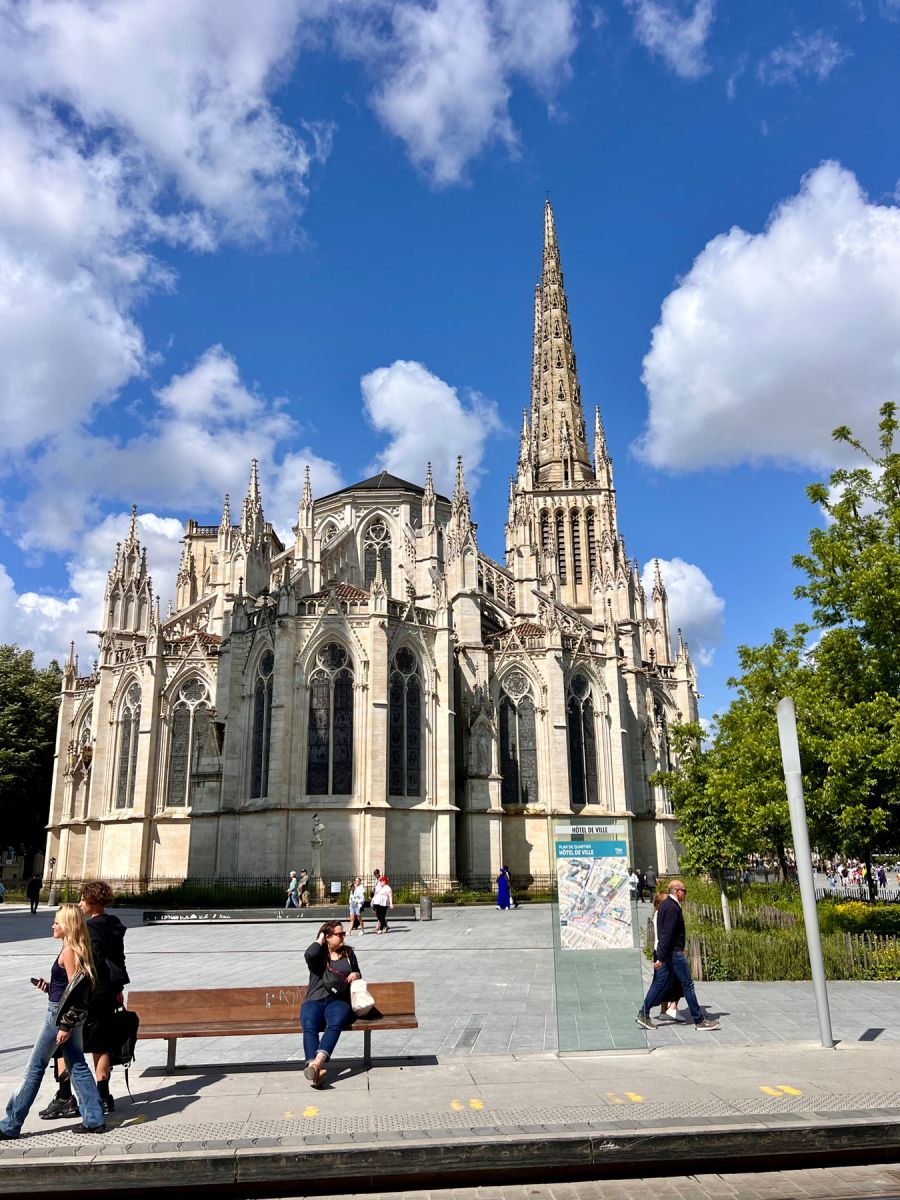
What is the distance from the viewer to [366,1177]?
5855mm

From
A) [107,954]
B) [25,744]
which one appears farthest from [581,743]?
[107,954]

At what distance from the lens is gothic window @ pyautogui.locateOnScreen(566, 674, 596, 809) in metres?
40.1

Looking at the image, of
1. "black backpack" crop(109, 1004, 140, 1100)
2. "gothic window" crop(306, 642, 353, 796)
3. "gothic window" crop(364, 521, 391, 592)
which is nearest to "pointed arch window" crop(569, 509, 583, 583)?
"gothic window" crop(364, 521, 391, 592)

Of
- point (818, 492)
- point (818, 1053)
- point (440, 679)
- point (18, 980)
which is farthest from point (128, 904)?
point (818, 1053)

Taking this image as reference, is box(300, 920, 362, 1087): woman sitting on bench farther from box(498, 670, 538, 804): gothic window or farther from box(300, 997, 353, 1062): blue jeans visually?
box(498, 670, 538, 804): gothic window

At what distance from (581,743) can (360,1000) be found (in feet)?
111

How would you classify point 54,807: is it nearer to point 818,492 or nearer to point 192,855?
point 192,855

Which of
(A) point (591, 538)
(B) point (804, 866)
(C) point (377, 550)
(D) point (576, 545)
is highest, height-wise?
(A) point (591, 538)

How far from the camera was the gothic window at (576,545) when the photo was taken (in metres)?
59.9

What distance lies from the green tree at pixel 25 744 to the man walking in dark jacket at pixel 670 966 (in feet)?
132

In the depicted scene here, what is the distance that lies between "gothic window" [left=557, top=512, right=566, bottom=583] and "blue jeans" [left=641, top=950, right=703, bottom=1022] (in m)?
50.3

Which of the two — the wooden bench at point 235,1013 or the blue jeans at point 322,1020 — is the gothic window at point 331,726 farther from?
the blue jeans at point 322,1020

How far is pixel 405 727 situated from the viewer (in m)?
35.1

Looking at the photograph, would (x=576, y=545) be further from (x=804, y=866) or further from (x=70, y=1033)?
(x=70, y=1033)
